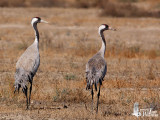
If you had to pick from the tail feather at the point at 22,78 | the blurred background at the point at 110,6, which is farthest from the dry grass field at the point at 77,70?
the blurred background at the point at 110,6

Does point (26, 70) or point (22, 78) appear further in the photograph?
point (26, 70)

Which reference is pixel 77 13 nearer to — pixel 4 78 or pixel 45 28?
pixel 45 28

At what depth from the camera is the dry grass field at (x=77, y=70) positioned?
10.1m

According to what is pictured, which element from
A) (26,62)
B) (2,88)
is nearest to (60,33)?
(2,88)

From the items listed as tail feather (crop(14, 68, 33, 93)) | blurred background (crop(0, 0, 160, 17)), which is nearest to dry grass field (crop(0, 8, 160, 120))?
tail feather (crop(14, 68, 33, 93))

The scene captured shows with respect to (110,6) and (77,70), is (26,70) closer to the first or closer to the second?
(77,70)

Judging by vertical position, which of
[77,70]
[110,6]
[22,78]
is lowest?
[77,70]

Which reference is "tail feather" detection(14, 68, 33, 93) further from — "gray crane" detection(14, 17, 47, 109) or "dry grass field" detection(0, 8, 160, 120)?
"dry grass field" detection(0, 8, 160, 120)

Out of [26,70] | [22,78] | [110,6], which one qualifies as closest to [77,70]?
[26,70]

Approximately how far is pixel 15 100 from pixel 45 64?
538 centimetres

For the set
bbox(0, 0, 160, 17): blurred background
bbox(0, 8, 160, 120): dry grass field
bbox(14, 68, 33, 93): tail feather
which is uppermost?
bbox(14, 68, 33, 93): tail feather

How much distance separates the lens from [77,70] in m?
15.2


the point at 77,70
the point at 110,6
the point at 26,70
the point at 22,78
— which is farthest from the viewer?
the point at 110,6

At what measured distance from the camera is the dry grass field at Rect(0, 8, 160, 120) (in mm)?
10146
